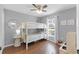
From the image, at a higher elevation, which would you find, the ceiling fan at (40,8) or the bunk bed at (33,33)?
the ceiling fan at (40,8)

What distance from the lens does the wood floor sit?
38.5 inches

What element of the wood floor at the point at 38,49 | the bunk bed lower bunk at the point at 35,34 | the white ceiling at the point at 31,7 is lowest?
the wood floor at the point at 38,49

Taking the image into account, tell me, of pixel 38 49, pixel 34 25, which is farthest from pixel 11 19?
pixel 38 49

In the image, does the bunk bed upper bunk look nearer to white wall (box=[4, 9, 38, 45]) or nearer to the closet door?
white wall (box=[4, 9, 38, 45])

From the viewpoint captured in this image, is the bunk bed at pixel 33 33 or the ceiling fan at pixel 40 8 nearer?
the ceiling fan at pixel 40 8

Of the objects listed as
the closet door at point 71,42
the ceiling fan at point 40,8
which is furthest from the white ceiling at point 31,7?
the closet door at point 71,42

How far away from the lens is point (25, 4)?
0.88 m

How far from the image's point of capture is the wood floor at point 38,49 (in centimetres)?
98

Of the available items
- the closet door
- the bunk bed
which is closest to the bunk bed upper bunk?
the bunk bed

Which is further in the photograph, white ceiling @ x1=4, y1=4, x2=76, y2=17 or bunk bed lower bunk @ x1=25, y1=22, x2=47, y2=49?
bunk bed lower bunk @ x1=25, y1=22, x2=47, y2=49

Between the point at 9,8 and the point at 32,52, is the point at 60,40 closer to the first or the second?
the point at 32,52

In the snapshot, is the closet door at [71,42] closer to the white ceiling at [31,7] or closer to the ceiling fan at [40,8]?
the white ceiling at [31,7]

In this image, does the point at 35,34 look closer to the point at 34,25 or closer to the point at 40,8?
the point at 34,25
